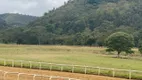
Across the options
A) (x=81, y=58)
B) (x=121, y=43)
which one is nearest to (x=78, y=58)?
(x=81, y=58)

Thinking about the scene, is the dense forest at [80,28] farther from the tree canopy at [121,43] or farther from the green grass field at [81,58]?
the tree canopy at [121,43]

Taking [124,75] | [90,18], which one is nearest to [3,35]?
[90,18]

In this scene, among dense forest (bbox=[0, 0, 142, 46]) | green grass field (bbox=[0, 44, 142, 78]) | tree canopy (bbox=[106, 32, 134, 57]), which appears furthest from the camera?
dense forest (bbox=[0, 0, 142, 46])

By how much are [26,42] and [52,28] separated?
37585 mm

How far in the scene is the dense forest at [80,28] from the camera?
99.8 meters

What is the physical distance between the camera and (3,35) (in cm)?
11194

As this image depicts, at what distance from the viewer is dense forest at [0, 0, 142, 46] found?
99.8 metres

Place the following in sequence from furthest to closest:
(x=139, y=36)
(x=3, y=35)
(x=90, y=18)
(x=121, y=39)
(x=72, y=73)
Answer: (x=90, y=18) < (x=3, y=35) < (x=139, y=36) < (x=121, y=39) < (x=72, y=73)

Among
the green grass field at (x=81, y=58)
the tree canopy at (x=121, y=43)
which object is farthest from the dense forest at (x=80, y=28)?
the tree canopy at (x=121, y=43)

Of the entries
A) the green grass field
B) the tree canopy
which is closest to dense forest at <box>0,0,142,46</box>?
the green grass field

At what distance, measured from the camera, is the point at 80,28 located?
133375 millimetres

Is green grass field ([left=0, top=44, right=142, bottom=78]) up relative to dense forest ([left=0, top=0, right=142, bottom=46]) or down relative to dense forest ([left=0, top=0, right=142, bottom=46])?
down

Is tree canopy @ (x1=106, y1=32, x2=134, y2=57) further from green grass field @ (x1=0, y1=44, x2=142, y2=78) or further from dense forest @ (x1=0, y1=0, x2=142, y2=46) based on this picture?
dense forest @ (x1=0, y1=0, x2=142, y2=46)

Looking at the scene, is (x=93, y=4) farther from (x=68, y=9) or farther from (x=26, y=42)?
(x=26, y=42)
